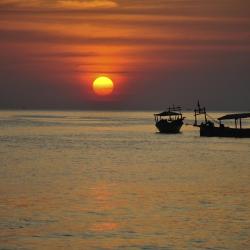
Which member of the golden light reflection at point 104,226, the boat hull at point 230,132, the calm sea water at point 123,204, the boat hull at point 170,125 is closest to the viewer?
the calm sea water at point 123,204

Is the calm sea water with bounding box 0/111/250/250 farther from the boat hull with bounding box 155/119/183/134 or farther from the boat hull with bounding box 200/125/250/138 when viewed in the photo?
the boat hull with bounding box 155/119/183/134

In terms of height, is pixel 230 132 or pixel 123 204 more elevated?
pixel 230 132

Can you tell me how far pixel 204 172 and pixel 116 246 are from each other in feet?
77.6

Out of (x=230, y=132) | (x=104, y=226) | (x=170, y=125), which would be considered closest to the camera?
(x=104, y=226)

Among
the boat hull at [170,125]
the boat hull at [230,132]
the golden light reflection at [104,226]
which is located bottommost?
the golden light reflection at [104,226]

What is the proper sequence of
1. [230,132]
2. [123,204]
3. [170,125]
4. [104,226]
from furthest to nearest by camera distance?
[170,125]
[230,132]
[123,204]
[104,226]

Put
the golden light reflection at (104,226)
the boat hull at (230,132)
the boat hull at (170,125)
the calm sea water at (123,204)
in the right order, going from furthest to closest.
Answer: the boat hull at (170,125)
the boat hull at (230,132)
the golden light reflection at (104,226)
the calm sea water at (123,204)

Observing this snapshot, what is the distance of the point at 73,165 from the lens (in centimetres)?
4988

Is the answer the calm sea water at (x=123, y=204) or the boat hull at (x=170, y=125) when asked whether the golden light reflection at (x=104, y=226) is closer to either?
the calm sea water at (x=123, y=204)

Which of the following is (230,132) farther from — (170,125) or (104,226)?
(104,226)

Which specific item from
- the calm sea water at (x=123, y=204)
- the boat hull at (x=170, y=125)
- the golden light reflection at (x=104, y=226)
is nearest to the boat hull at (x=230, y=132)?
the boat hull at (x=170, y=125)

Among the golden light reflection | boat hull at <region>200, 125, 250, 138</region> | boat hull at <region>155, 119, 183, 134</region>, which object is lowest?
the golden light reflection

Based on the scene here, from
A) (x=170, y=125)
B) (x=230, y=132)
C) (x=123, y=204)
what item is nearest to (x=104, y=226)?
(x=123, y=204)

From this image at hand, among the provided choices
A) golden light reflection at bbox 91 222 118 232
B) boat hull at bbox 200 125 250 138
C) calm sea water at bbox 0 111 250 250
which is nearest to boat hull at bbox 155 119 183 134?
boat hull at bbox 200 125 250 138
